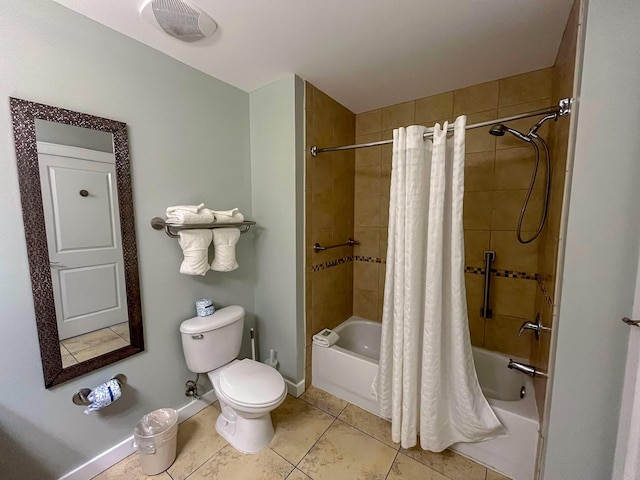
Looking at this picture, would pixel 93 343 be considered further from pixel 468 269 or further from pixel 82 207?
pixel 468 269

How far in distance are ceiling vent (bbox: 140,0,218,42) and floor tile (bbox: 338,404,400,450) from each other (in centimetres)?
235

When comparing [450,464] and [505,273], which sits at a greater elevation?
[505,273]

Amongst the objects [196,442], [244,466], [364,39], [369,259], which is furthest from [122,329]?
[364,39]

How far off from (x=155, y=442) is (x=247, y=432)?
449mm

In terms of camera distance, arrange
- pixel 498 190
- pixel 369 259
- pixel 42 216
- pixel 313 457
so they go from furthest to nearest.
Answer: pixel 369 259
pixel 498 190
pixel 313 457
pixel 42 216

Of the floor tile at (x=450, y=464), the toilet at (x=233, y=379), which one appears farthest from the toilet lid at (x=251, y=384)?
the floor tile at (x=450, y=464)

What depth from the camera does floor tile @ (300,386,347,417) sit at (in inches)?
69.6

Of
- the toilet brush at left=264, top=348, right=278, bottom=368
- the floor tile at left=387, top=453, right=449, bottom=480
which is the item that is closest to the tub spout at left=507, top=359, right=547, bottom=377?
the floor tile at left=387, top=453, right=449, bottom=480

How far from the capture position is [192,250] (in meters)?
1.46

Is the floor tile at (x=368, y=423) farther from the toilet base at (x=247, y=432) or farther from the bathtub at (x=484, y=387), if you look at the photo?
the toilet base at (x=247, y=432)

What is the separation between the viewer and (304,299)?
188 cm

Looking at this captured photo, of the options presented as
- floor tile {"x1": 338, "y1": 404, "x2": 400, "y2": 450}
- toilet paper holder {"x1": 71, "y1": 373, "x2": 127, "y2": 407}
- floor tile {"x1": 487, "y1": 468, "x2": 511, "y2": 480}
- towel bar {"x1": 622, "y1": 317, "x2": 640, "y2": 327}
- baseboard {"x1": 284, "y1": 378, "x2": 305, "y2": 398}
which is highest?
towel bar {"x1": 622, "y1": 317, "x2": 640, "y2": 327}

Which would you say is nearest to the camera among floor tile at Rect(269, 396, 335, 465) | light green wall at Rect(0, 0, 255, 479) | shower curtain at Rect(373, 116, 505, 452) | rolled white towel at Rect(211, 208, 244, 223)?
light green wall at Rect(0, 0, 255, 479)

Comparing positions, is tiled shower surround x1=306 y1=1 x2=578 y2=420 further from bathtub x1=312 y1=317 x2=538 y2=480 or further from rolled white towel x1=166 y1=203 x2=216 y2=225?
rolled white towel x1=166 y1=203 x2=216 y2=225
